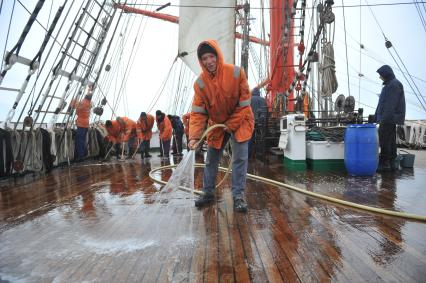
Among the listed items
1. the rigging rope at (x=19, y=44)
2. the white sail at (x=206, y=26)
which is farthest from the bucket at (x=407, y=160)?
the white sail at (x=206, y=26)

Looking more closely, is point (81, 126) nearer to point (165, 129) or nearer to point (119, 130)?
point (119, 130)

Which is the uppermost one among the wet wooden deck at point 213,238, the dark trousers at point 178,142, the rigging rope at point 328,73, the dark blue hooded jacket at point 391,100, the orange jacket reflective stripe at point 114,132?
the rigging rope at point 328,73

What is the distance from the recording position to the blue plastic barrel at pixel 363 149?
4.90 metres

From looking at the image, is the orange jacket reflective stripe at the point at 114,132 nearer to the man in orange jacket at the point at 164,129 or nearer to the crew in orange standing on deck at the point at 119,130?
the crew in orange standing on deck at the point at 119,130

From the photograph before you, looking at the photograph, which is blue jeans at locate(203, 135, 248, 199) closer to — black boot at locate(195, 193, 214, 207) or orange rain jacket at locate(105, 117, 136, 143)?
black boot at locate(195, 193, 214, 207)

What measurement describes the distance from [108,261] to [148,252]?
0.78ft

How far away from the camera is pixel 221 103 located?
3375 mm

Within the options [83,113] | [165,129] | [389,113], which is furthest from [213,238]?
[165,129]

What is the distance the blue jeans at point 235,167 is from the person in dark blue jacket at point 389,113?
288 cm

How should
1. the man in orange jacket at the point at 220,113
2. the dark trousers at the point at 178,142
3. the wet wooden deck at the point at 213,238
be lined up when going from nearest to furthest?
the wet wooden deck at the point at 213,238
the man in orange jacket at the point at 220,113
the dark trousers at the point at 178,142

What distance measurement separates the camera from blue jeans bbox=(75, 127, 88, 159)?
889 centimetres

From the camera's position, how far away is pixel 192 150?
330 centimetres

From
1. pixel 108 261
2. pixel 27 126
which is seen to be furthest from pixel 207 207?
pixel 27 126

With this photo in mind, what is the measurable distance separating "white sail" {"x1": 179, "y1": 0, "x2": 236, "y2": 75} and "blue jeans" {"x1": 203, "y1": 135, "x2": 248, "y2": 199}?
7538 millimetres
